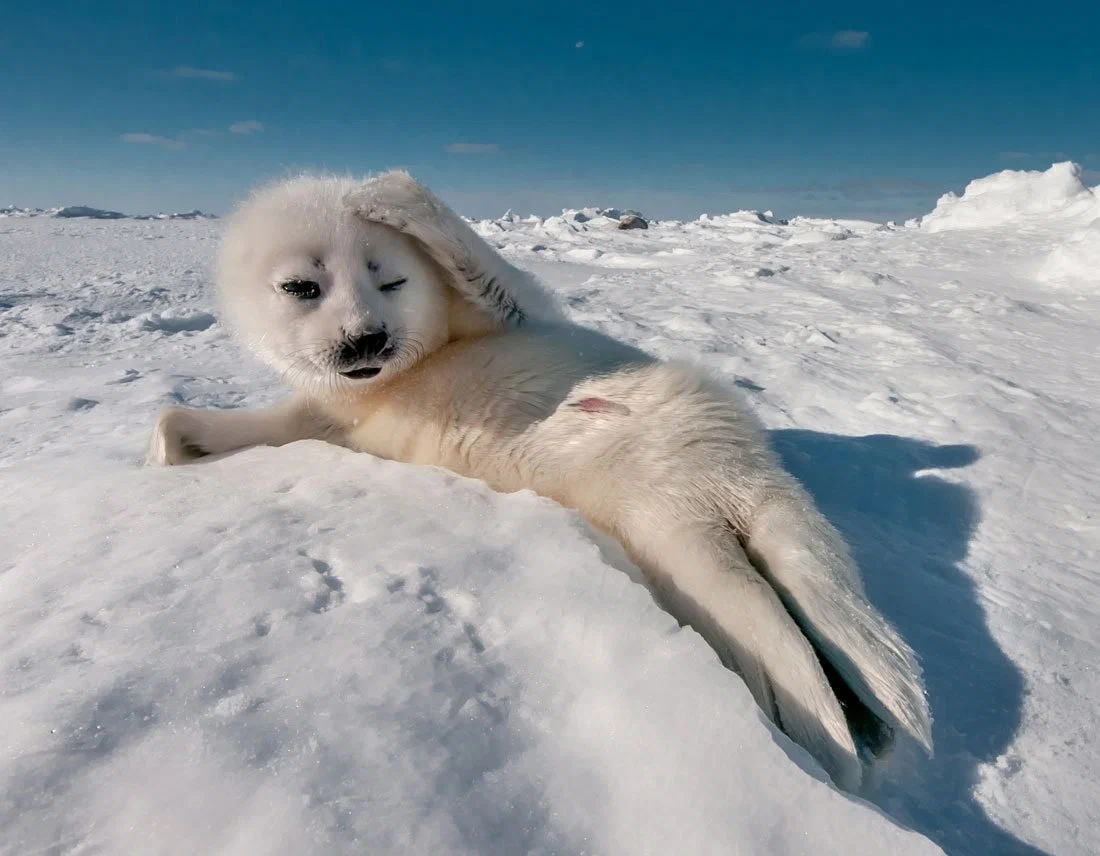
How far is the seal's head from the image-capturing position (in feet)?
5.33

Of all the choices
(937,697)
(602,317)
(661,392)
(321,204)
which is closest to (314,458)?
(321,204)

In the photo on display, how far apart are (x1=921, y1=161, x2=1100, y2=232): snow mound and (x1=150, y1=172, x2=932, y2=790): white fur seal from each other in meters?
11.4

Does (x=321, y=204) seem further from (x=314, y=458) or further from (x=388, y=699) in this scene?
(x=388, y=699)

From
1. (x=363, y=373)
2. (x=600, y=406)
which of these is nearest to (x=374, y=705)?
(x=600, y=406)

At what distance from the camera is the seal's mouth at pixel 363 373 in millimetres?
1688

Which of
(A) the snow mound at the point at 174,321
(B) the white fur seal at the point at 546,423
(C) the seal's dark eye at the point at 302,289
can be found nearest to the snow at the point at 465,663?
(B) the white fur seal at the point at 546,423

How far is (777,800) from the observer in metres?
0.80

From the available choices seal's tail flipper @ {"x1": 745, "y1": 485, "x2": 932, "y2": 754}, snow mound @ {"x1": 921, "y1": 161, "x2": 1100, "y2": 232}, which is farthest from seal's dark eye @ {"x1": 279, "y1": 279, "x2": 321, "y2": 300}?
snow mound @ {"x1": 921, "y1": 161, "x2": 1100, "y2": 232}

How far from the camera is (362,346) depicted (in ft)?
5.29

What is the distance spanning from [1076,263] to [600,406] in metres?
6.34

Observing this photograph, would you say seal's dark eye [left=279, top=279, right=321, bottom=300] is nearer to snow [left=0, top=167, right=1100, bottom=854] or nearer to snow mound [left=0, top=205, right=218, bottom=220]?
snow [left=0, top=167, right=1100, bottom=854]

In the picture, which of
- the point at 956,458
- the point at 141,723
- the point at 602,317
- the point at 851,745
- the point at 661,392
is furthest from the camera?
the point at 602,317

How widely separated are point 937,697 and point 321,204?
1.72m

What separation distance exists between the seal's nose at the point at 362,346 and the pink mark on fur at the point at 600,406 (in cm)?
49
